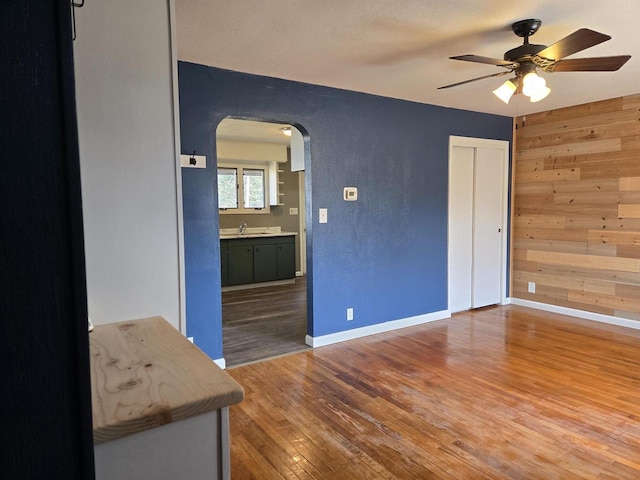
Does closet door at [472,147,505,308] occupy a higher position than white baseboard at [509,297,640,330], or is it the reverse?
closet door at [472,147,505,308]

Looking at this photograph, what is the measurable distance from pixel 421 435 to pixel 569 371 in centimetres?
169

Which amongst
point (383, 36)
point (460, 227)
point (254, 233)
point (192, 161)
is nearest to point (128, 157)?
point (192, 161)

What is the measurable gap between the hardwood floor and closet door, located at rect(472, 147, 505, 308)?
1.16 meters

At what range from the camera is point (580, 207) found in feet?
16.2

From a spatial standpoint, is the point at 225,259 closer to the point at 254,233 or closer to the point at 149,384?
the point at 254,233

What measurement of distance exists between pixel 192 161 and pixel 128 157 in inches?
67.1

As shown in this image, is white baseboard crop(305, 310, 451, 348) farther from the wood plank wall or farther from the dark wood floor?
the wood plank wall

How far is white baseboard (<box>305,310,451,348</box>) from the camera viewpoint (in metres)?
4.09

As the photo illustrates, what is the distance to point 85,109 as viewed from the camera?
4.98 ft

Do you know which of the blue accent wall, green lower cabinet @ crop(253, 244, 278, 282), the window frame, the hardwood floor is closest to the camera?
the hardwood floor

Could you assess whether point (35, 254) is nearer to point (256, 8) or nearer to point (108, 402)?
point (108, 402)

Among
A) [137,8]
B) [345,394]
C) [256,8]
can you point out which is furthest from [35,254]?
[345,394]

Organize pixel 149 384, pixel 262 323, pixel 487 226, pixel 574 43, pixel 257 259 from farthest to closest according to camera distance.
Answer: pixel 257 259, pixel 487 226, pixel 262 323, pixel 574 43, pixel 149 384

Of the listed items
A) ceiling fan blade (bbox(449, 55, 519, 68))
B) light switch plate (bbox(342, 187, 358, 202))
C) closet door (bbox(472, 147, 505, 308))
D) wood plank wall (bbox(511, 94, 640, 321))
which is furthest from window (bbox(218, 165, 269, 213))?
ceiling fan blade (bbox(449, 55, 519, 68))
